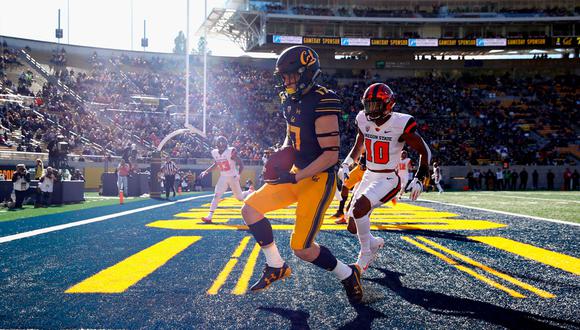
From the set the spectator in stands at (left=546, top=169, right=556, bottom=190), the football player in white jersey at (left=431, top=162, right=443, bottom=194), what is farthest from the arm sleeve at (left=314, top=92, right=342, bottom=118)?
the spectator in stands at (left=546, top=169, right=556, bottom=190)

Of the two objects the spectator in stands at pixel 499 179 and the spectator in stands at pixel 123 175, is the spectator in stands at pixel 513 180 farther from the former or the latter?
the spectator in stands at pixel 123 175

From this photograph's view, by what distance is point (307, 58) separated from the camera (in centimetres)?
398

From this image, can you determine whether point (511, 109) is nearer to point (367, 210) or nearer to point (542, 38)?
point (542, 38)

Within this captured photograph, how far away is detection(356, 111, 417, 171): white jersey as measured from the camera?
549cm

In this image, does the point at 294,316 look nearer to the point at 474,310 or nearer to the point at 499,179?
the point at 474,310

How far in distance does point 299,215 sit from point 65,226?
6850 millimetres

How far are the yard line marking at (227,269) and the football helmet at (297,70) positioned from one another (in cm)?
195

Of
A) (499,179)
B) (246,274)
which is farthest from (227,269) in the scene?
(499,179)

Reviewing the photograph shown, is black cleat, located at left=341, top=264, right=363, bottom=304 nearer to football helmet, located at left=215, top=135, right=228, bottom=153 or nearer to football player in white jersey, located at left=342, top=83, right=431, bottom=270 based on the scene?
football player in white jersey, located at left=342, top=83, right=431, bottom=270

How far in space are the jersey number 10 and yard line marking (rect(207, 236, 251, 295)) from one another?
211cm

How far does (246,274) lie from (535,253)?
405 centimetres

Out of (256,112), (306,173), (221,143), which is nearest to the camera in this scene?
(306,173)

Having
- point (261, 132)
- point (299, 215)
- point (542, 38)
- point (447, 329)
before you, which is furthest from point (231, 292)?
point (542, 38)

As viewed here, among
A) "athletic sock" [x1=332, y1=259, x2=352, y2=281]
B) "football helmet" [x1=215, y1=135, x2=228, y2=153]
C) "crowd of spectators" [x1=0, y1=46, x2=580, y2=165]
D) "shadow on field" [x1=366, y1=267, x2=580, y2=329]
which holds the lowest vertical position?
"shadow on field" [x1=366, y1=267, x2=580, y2=329]
